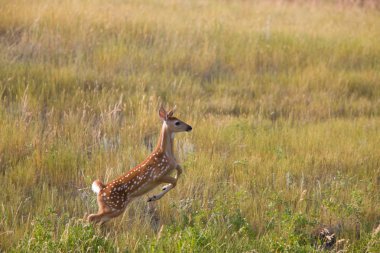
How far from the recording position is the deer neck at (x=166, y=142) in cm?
625

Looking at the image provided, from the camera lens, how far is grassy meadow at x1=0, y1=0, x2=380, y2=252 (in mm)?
6453

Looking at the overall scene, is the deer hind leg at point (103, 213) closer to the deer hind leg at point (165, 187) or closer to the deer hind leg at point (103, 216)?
the deer hind leg at point (103, 216)

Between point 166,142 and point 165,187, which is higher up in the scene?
point 166,142

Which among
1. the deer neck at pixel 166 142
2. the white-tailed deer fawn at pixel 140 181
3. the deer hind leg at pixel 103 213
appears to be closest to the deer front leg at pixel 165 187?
the white-tailed deer fawn at pixel 140 181

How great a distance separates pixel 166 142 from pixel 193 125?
2.77 m

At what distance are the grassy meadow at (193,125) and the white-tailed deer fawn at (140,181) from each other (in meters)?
0.25

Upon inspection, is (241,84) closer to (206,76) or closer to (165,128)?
(206,76)

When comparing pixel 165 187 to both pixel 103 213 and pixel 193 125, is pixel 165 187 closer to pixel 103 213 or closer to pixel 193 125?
pixel 103 213

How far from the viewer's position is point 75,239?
18.7ft

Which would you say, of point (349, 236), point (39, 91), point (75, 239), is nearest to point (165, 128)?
point (75, 239)

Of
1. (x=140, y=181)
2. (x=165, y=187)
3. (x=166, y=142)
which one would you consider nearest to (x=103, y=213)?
(x=140, y=181)

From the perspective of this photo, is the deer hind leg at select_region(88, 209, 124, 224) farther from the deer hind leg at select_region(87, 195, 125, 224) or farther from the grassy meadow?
the grassy meadow

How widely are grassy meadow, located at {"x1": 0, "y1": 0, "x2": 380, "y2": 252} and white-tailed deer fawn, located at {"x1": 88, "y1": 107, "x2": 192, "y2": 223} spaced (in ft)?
0.84

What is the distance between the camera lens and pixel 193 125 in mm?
9047
